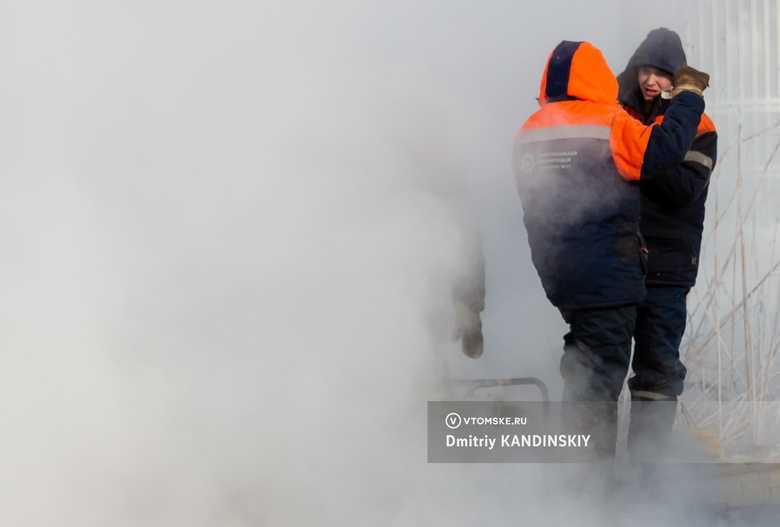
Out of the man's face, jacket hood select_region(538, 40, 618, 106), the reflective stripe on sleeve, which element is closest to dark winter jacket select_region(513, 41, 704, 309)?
jacket hood select_region(538, 40, 618, 106)

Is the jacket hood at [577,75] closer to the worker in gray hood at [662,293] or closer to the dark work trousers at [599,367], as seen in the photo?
the worker in gray hood at [662,293]

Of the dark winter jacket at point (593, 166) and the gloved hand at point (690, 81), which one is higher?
the gloved hand at point (690, 81)

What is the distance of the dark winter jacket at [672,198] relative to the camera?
305 centimetres

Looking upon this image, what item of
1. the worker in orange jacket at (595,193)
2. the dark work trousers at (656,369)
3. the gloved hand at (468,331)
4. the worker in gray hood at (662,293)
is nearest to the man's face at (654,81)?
the worker in gray hood at (662,293)

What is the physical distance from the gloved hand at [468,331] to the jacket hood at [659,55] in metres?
0.93

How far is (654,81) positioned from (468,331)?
99 centimetres

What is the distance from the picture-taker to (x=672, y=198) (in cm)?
307

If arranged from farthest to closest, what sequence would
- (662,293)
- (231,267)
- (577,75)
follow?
(662,293), (577,75), (231,267)

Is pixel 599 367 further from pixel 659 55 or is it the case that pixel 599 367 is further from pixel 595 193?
pixel 659 55

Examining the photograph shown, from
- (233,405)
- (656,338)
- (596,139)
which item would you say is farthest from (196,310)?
(656,338)

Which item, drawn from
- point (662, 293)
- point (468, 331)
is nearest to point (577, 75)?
point (662, 293)

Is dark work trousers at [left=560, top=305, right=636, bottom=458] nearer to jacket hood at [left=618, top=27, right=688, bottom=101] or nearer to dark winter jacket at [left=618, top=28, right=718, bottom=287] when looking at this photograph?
dark winter jacket at [left=618, top=28, right=718, bottom=287]

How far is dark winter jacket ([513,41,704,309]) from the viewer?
2.96 m

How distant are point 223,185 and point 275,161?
16 cm
